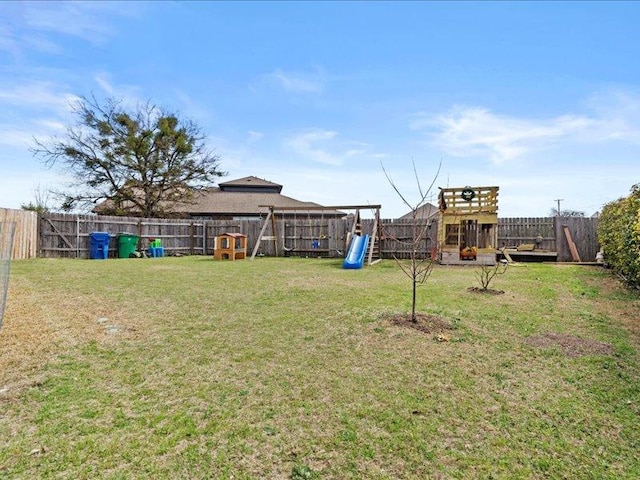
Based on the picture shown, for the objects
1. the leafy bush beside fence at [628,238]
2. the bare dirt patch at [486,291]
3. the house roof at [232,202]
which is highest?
the house roof at [232,202]

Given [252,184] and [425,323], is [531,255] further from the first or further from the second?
[252,184]

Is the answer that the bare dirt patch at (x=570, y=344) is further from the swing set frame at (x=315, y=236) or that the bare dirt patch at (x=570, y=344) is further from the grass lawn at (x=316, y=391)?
the swing set frame at (x=315, y=236)

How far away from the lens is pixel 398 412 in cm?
261

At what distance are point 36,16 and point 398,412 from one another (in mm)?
10844

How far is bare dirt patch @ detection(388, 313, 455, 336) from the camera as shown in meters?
4.50

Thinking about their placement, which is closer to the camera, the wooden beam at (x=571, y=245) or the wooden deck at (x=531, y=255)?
the wooden beam at (x=571, y=245)

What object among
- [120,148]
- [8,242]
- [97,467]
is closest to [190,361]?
[97,467]

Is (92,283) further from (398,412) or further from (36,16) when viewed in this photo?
(398,412)

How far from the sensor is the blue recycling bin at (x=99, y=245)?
15070 millimetres

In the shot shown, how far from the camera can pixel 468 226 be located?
13.8 meters

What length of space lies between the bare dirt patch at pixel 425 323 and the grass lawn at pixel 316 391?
0.04m

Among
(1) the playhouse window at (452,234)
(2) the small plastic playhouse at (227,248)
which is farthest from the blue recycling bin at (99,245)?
(1) the playhouse window at (452,234)

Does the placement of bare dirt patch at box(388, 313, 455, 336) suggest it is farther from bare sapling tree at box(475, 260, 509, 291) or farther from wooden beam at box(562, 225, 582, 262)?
wooden beam at box(562, 225, 582, 262)

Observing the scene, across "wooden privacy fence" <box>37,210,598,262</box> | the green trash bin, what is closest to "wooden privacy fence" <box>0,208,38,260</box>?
"wooden privacy fence" <box>37,210,598,262</box>
